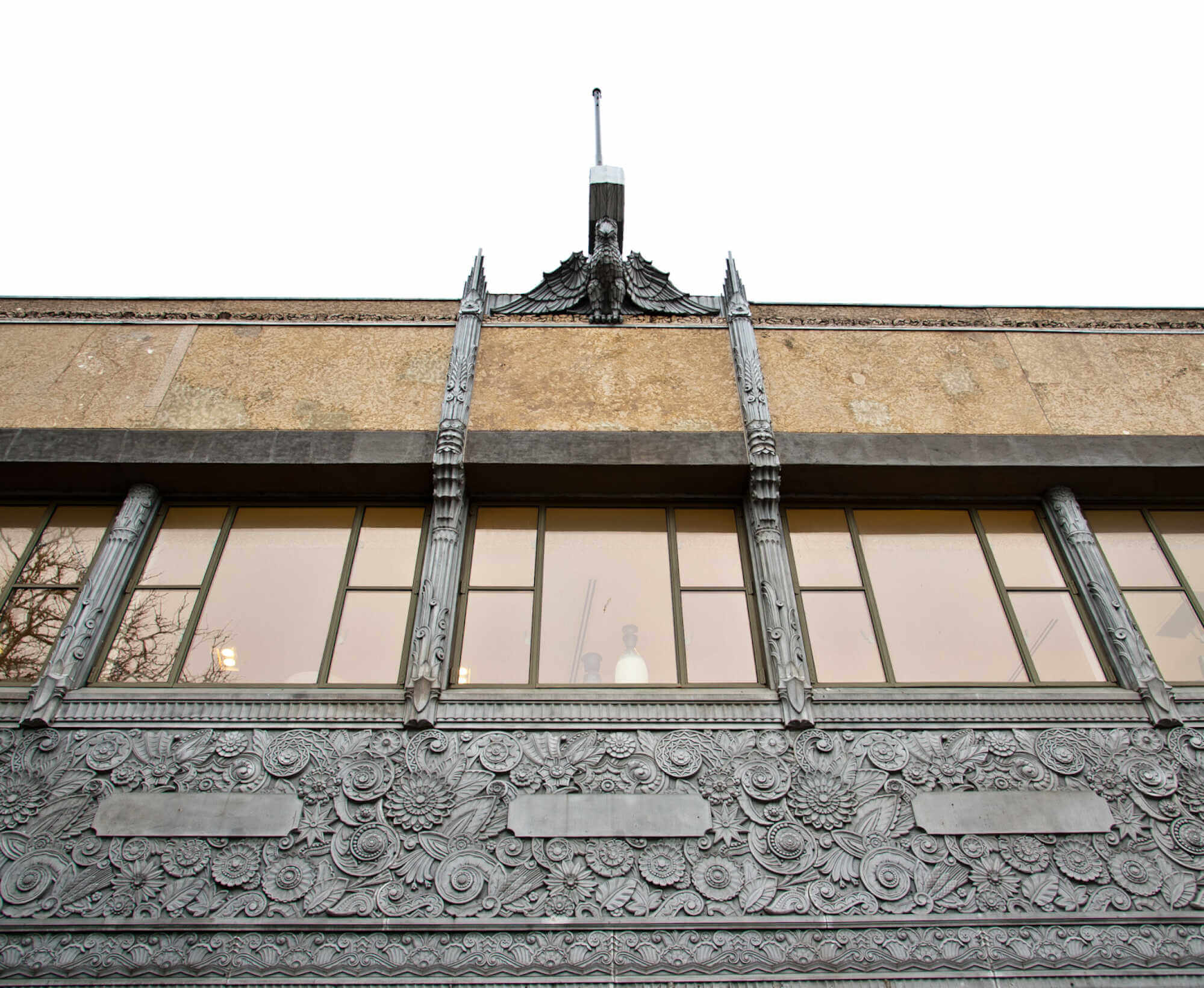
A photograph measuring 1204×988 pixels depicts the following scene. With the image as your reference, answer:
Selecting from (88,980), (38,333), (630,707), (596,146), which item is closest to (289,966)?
(88,980)

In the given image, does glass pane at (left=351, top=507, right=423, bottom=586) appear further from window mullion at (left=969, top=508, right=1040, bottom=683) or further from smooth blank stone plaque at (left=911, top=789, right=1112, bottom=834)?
window mullion at (left=969, top=508, right=1040, bottom=683)

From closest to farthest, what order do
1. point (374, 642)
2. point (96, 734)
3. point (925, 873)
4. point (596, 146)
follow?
point (925, 873) < point (96, 734) < point (374, 642) < point (596, 146)

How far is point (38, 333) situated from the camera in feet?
32.9

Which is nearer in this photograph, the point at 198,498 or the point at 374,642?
the point at 374,642

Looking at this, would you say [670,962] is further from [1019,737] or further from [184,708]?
[184,708]

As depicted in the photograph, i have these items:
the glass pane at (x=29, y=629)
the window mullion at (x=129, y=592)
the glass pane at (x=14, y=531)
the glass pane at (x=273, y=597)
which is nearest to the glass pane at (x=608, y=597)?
the glass pane at (x=273, y=597)

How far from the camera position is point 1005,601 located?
840cm

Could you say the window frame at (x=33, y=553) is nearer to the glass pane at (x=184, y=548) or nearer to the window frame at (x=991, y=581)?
the glass pane at (x=184, y=548)

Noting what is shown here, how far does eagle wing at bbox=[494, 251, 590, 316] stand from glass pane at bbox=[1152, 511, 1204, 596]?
684cm

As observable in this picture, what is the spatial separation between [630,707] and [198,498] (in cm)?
502

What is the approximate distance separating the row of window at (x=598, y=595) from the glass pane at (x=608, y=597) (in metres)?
0.02

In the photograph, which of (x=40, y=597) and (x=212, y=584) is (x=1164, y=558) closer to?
(x=212, y=584)

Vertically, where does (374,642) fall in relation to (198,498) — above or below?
below

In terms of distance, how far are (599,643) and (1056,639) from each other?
14.2 feet
